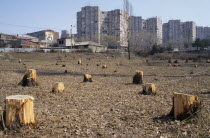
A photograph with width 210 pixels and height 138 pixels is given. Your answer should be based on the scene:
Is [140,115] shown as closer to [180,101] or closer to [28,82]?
[180,101]

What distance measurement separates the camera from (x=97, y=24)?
93.4 meters

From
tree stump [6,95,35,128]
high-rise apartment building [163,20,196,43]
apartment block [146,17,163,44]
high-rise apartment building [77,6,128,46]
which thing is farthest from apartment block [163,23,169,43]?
tree stump [6,95,35,128]

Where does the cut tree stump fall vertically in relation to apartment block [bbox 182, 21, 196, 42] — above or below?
below

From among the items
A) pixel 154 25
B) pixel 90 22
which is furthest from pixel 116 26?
pixel 154 25

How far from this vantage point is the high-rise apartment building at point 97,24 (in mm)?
91562

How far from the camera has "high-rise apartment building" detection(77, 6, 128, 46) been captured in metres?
91.6

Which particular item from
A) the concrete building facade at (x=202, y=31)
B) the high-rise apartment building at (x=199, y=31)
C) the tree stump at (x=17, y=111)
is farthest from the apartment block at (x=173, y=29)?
the tree stump at (x=17, y=111)

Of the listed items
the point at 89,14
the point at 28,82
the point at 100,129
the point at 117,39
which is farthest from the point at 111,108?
the point at 89,14

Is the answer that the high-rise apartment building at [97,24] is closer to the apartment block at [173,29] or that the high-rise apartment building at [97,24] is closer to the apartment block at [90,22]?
the apartment block at [90,22]

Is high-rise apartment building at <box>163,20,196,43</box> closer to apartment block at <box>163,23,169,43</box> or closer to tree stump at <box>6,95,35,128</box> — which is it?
apartment block at <box>163,23,169,43</box>

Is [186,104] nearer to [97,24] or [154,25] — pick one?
[97,24]

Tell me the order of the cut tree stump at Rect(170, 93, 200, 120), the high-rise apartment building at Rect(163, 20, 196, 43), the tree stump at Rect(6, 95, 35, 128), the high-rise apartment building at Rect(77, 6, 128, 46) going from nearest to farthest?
the tree stump at Rect(6, 95, 35, 128) < the cut tree stump at Rect(170, 93, 200, 120) < the high-rise apartment building at Rect(77, 6, 128, 46) < the high-rise apartment building at Rect(163, 20, 196, 43)

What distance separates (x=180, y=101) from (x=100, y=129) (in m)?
1.85

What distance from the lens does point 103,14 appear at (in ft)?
310
